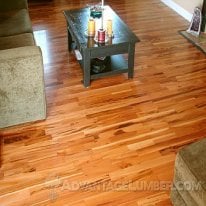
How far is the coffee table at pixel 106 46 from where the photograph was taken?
2.52m

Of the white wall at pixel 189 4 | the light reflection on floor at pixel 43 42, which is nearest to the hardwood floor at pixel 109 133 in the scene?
the light reflection on floor at pixel 43 42

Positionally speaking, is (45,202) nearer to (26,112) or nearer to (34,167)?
(34,167)

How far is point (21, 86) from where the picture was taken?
209 centimetres

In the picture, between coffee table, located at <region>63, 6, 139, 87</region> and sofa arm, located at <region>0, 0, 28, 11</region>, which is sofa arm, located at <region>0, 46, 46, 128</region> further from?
sofa arm, located at <region>0, 0, 28, 11</region>

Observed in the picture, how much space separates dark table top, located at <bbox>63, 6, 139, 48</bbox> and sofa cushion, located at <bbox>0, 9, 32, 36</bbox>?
1.28 ft

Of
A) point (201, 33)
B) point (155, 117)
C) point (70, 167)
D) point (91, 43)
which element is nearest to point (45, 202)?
point (70, 167)

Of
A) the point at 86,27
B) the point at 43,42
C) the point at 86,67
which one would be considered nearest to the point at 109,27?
the point at 86,27

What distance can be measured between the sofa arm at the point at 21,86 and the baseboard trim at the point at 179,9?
2479 millimetres

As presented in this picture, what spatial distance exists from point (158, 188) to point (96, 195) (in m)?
0.37

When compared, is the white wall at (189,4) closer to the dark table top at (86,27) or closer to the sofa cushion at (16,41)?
the dark table top at (86,27)

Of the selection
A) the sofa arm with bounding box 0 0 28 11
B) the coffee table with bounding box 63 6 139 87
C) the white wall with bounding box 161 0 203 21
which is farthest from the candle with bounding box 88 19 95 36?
the white wall with bounding box 161 0 203 21

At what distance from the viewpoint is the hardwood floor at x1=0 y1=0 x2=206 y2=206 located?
184 cm

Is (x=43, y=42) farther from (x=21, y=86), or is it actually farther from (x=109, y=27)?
(x=21, y=86)

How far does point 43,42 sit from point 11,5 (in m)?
0.53
